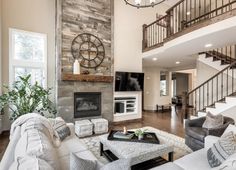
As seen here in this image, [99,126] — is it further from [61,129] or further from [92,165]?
[92,165]

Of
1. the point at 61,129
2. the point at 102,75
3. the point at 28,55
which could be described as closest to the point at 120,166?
the point at 61,129

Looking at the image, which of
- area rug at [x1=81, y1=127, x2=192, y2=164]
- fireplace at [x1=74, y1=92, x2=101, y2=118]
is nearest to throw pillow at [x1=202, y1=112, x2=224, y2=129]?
area rug at [x1=81, y1=127, x2=192, y2=164]

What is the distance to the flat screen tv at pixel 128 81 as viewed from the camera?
5543 mm

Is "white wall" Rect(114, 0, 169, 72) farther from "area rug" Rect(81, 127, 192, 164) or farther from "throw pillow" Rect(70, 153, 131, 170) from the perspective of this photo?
"throw pillow" Rect(70, 153, 131, 170)

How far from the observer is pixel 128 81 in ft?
18.8

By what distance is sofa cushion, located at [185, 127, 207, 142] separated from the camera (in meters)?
2.90

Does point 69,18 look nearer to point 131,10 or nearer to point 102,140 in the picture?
point 131,10

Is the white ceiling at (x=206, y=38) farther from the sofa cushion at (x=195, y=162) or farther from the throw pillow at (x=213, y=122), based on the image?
the sofa cushion at (x=195, y=162)

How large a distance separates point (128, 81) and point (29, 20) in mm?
3646

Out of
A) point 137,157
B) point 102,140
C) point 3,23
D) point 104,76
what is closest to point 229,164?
point 137,157

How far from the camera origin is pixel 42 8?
180 inches

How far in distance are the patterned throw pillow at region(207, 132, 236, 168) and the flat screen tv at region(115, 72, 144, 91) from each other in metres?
3.93

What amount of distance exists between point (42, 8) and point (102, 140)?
4238 millimetres

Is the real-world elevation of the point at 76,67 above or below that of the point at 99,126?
above
